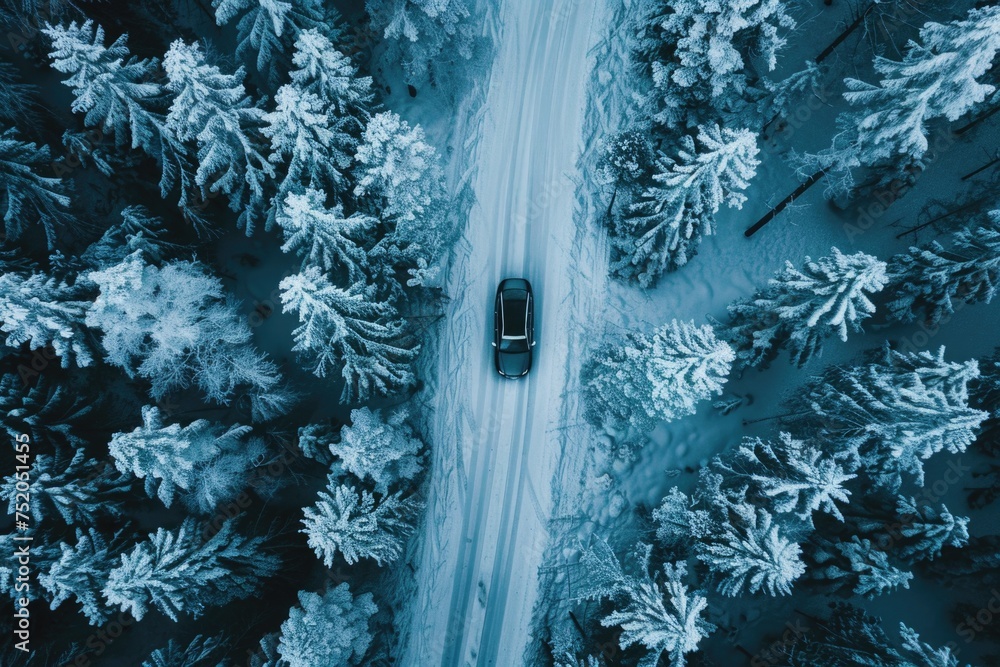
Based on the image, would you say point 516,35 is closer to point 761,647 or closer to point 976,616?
point 761,647

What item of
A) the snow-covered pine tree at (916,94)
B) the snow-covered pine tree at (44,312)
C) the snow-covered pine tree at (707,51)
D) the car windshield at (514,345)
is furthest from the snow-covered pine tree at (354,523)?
the snow-covered pine tree at (916,94)

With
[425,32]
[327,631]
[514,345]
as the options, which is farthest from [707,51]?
[327,631]

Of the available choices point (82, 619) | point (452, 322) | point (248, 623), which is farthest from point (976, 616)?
point (82, 619)

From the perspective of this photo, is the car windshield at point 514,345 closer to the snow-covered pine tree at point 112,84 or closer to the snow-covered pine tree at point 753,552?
the snow-covered pine tree at point 753,552

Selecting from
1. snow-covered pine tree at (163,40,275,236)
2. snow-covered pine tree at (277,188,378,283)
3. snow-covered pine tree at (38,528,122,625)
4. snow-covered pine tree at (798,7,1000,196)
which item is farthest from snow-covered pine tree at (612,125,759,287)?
snow-covered pine tree at (38,528,122,625)

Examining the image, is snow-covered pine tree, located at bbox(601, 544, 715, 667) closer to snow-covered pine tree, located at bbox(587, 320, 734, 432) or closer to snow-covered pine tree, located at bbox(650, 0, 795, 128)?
→ snow-covered pine tree, located at bbox(587, 320, 734, 432)

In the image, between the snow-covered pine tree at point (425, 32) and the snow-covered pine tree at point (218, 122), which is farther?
the snow-covered pine tree at point (425, 32)

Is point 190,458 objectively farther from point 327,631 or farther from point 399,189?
point 399,189
